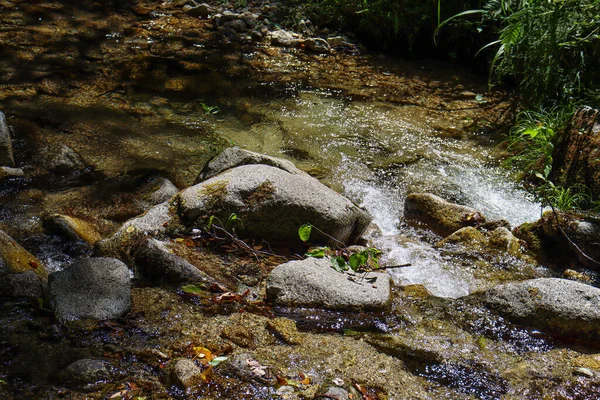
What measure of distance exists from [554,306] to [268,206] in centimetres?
169

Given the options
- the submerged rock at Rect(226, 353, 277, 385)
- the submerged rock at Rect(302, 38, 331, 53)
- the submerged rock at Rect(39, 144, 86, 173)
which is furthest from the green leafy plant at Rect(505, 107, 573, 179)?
the submerged rock at Rect(39, 144, 86, 173)

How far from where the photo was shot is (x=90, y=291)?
2.81 m

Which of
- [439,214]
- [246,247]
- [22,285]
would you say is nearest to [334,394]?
[246,247]

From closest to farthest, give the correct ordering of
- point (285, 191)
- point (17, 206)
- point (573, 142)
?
point (285, 191) → point (17, 206) → point (573, 142)

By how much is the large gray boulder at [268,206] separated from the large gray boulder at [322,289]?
1.61 feet

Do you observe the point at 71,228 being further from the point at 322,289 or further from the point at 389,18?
the point at 389,18

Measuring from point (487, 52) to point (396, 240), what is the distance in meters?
4.12

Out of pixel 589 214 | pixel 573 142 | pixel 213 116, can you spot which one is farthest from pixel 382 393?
pixel 213 116

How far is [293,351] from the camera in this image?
8.83ft

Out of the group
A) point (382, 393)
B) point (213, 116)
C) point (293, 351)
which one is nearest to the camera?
point (382, 393)

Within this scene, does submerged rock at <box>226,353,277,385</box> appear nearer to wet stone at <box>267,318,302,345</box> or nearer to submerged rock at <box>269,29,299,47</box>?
wet stone at <box>267,318,302,345</box>

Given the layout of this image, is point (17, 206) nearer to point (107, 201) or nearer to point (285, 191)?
point (107, 201)

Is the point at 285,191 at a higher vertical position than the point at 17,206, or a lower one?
higher

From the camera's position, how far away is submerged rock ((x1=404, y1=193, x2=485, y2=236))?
14.0ft
